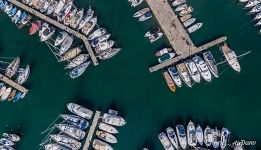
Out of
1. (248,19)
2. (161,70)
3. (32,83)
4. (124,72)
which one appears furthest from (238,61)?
(32,83)

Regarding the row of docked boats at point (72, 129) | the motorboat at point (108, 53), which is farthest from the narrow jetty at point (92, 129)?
the motorboat at point (108, 53)

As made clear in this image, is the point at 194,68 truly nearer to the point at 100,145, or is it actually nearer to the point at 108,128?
the point at 108,128

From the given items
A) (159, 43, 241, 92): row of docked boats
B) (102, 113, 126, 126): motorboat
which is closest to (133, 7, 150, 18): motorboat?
(159, 43, 241, 92): row of docked boats

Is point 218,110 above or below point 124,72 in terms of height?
below

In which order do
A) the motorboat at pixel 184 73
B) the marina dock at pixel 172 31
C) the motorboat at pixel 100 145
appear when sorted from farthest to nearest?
1. the motorboat at pixel 100 145
2. the marina dock at pixel 172 31
3. the motorboat at pixel 184 73

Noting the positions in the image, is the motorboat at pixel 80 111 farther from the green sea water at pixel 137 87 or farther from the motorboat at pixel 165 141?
the motorboat at pixel 165 141

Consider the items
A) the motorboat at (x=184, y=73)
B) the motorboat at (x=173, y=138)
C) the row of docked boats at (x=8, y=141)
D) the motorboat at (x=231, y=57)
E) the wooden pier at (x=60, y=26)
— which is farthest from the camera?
the row of docked boats at (x=8, y=141)

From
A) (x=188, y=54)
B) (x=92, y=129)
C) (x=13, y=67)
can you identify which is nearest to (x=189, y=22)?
(x=188, y=54)

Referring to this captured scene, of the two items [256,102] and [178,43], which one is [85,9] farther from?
[256,102]

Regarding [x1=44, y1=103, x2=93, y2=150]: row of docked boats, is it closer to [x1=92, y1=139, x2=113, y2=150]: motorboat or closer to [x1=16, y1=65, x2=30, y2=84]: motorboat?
[x1=92, y1=139, x2=113, y2=150]: motorboat
